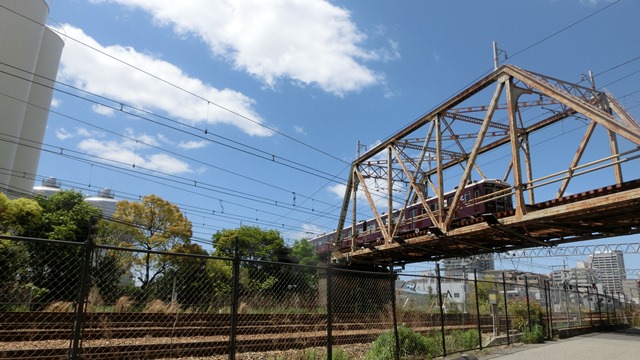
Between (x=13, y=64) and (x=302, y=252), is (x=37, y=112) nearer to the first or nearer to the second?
(x=13, y=64)

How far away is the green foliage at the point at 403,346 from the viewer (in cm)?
885

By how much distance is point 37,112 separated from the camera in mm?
55938

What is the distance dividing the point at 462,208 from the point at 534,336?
685 cm

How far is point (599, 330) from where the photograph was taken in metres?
21.2

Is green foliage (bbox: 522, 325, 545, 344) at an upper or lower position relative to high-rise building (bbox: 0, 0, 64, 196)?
lower

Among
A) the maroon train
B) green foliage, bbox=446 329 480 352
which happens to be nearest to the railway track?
green foliage, bbox=446 329 480 352

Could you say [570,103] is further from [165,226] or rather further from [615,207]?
[165,226]

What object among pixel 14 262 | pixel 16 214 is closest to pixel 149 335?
pixel 14 262

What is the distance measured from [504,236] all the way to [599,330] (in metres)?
9.90

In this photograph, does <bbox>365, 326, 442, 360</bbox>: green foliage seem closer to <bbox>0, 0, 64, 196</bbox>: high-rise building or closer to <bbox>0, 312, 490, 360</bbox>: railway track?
<bbox>0, 312, 490, 360</bbox>: railway track

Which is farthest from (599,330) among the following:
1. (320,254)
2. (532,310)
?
(320,254)

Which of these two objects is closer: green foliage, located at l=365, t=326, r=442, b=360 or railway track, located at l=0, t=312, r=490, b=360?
railway track, located at l=0, t=312, r=490, b=360

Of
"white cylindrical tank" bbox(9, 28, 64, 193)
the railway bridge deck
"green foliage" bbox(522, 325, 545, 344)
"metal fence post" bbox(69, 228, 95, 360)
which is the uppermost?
"white cylindrical tank" bbox(9, 28, 64, 193)

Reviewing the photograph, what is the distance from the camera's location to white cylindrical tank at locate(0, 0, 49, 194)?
1780 inches
